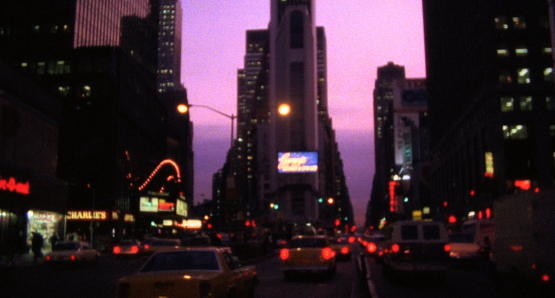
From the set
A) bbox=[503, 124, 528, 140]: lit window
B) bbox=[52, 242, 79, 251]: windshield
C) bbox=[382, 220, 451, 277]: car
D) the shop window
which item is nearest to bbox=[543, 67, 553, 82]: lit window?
the shop window

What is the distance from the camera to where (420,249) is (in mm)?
17781

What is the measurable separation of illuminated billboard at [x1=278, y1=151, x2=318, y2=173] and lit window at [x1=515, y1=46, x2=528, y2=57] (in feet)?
178

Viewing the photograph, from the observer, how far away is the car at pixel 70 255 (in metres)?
28.5

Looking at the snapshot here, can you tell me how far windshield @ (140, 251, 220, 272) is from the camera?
10.1 metres

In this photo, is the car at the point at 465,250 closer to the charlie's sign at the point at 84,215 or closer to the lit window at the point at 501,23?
the lit window at the point at 501,23

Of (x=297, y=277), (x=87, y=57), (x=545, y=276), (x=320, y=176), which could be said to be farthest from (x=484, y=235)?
(x=320, y=176)

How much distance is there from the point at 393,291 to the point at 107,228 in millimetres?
65074

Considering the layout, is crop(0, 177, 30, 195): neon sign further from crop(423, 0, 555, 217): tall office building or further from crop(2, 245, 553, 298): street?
crop(423, 0, 555, 217): tall office building

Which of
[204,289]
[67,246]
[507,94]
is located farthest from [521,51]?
[204,289]

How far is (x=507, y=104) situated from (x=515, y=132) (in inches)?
128

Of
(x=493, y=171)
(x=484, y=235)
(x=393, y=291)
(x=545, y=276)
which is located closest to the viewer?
(x=545, y=276)

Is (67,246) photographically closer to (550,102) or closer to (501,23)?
(501,23)

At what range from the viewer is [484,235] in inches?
1347

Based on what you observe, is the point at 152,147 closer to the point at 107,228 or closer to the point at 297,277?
the point at 107,228
